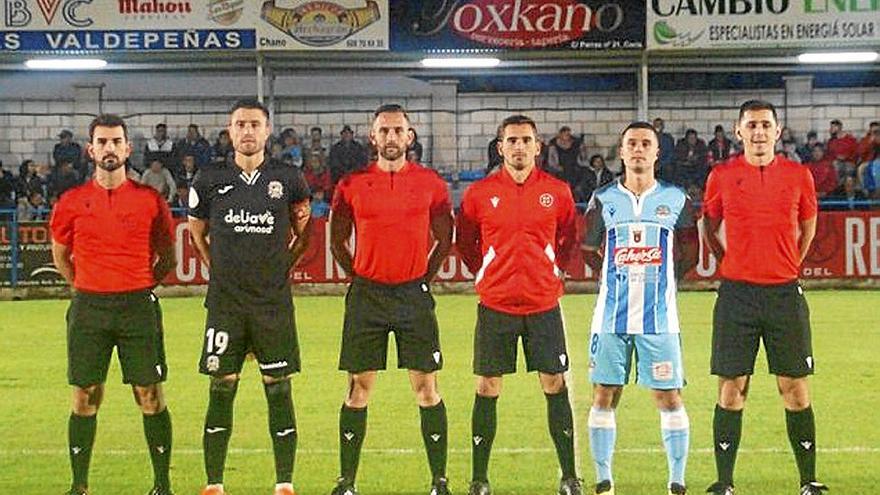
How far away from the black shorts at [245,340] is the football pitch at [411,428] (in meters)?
0.89

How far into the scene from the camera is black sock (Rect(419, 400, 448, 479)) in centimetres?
798

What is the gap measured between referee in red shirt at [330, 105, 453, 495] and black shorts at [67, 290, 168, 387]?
105cm

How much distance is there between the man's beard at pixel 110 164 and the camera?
25.8 feet

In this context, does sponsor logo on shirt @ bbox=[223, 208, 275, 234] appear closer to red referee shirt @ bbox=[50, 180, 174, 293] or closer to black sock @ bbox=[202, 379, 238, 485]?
red referee shirt @ bbox=[50, 180, 174, 293]

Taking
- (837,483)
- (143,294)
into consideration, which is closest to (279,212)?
(143,294)

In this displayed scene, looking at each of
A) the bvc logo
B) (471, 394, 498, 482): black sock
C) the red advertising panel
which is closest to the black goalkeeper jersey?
(471, 394, 498, 482): black sock

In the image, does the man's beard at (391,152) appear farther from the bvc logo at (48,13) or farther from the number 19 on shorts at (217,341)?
the bvc logo at (48,13)

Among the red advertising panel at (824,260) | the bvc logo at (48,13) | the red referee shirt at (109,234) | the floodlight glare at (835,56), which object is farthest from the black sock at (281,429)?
the floodlight glare at (835,56)

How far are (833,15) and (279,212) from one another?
1607cm

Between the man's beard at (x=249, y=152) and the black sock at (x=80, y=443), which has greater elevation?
the man's beard at (x=249, y=152)

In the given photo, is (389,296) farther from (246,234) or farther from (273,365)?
(246,234)

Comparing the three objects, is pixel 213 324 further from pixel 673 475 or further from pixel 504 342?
pixel 673 475

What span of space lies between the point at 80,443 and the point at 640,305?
309 centimetres

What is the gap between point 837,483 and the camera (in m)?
8.27
